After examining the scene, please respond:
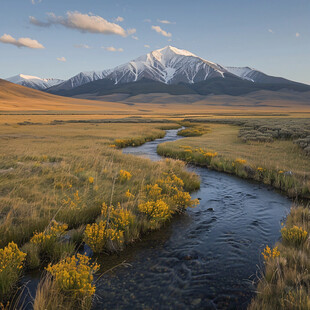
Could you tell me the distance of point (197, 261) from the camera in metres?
6.92

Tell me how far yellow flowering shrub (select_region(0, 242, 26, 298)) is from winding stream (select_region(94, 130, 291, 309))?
1.94 metres

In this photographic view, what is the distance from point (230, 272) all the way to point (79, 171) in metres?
9.82

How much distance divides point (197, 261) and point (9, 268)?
4.79 metres

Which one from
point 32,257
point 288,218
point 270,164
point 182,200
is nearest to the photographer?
point 32,257

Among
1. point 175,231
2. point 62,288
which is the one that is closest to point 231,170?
point 175,231

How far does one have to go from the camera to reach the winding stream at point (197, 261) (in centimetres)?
550

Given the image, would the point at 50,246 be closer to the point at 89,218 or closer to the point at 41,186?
the point at 89,218

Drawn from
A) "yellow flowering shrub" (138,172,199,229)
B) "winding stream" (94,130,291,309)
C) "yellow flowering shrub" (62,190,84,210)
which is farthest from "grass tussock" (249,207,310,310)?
"yellow flowering shrub" (62,190,84,210)

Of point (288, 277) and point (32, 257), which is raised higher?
point (288, 277)

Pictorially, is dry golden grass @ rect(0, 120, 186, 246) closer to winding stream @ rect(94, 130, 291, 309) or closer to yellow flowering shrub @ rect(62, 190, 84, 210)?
yellow flowering shrub @ rect(62, 190, 84, 210)

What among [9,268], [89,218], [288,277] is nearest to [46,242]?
[9,268]

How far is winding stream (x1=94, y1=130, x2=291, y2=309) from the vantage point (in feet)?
18.0

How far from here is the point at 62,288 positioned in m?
4.97

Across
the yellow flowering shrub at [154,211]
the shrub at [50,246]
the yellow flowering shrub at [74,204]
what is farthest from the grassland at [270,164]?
the shrub at [50,246]
